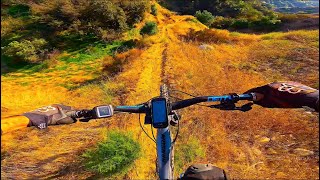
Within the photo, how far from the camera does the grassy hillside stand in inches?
277

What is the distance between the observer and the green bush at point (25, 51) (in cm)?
1405

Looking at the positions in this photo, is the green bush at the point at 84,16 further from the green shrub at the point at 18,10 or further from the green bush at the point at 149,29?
the green bush at the point at 149,29

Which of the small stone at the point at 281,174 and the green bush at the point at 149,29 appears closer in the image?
the small stone at the point at 281,174

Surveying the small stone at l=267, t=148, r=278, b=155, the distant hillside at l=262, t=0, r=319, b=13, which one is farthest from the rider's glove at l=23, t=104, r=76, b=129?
the distant hillside at l=262, t=0, r=319, b=13

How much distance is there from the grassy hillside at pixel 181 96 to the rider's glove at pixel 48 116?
15.2 feet

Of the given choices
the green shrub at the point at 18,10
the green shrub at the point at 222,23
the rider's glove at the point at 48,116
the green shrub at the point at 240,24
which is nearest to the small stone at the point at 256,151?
the rider's glove at the point at 48,116

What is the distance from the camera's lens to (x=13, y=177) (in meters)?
6.89

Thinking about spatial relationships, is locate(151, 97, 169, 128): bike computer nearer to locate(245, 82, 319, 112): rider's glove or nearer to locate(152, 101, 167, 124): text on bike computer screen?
locate(152, 101, 167, 124): text on bike computer screen

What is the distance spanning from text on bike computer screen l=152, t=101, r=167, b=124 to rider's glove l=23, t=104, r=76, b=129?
0.75 meters

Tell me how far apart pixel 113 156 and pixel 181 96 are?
13.7 ft

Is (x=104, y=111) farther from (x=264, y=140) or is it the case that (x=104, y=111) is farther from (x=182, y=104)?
(x=264, y=140)

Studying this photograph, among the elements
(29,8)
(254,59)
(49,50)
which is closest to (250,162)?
(254,59)

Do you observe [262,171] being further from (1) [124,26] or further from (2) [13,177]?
(1) [124,26]

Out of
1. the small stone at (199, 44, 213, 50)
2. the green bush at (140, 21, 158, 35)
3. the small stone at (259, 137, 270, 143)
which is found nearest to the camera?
the small stone at (259, 137, 270, 143)
